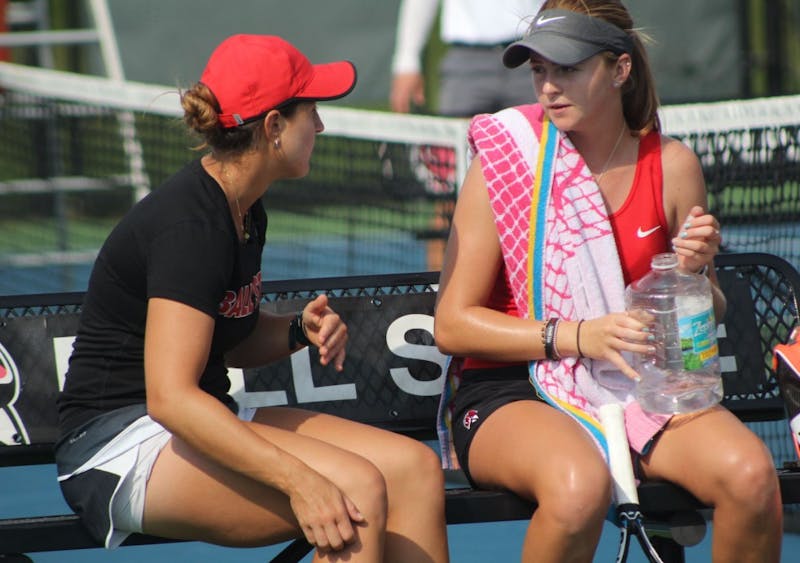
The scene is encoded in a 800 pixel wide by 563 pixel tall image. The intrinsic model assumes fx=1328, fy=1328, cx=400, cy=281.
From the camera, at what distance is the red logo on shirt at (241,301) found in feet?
9.63

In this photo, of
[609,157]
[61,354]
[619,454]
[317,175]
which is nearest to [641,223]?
[609,157]

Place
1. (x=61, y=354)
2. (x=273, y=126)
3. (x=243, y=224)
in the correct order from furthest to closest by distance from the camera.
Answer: (x=61, y=354) → (x=243, y=224) → (x=273, y=126)

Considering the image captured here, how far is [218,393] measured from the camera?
119 inches

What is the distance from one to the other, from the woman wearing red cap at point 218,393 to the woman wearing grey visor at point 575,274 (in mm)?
319

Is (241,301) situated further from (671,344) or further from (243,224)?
(671,344)

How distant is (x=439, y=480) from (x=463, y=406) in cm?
42

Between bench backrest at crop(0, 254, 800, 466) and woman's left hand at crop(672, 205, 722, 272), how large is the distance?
0.60 meters

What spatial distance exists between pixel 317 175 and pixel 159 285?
6.65m

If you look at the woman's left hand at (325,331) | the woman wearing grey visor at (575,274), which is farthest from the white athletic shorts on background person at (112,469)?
the woman wearing grey visor at (575,274)

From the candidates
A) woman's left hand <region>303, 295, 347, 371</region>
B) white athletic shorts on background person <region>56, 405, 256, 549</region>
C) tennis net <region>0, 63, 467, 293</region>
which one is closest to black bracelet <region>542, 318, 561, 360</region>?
woman's left hand <region>303, 295, 347, 371</region>

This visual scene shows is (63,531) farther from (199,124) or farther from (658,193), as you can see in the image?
(658,193)

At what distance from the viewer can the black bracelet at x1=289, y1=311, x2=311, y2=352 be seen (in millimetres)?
3160

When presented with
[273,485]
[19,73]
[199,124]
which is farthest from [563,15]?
[19,73]

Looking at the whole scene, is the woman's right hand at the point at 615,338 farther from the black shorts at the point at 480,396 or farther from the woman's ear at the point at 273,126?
the woman's ear at the point at 273,126
